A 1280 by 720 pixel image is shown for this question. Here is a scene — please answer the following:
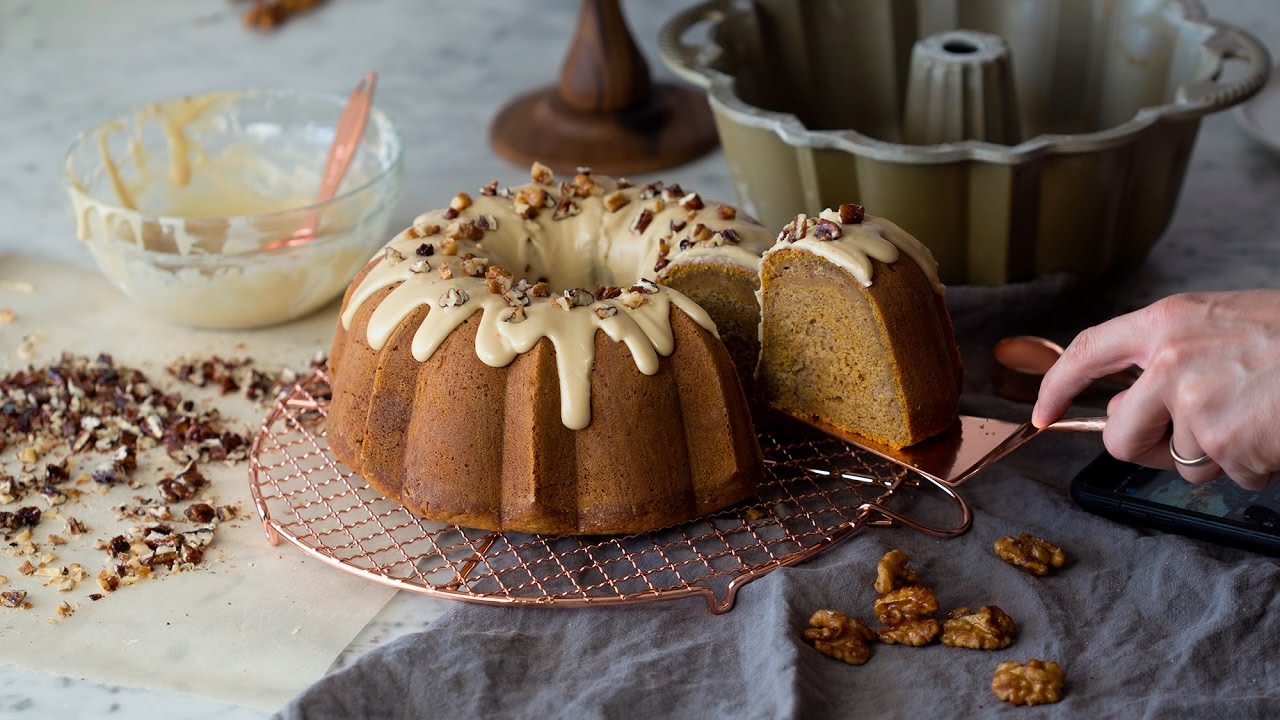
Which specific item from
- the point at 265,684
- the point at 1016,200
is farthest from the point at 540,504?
the point at 1016,200

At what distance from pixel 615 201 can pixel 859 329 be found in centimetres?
43

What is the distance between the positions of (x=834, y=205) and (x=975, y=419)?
45 centimetres

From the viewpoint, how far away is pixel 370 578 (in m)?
1.53

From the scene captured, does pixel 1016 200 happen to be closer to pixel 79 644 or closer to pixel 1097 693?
pixel 1097 693

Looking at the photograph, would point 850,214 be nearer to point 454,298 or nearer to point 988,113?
point 454,298

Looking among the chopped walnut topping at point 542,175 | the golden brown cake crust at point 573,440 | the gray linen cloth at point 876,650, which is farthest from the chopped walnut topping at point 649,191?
the gray linen cloth at point 876,650

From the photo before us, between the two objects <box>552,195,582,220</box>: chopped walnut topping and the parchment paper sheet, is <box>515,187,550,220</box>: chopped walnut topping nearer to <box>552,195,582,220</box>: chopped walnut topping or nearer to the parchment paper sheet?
<box>552,195,582,220</box>: chopped walnut topping

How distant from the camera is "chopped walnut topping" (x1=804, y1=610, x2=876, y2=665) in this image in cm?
→ 141

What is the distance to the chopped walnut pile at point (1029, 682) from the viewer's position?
133cm

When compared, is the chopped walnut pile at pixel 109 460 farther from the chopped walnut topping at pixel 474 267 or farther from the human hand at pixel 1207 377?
the human hand at pixel 1207 377

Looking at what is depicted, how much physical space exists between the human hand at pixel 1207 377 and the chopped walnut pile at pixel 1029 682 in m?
0.27

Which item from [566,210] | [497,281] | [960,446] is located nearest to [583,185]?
[566,210]

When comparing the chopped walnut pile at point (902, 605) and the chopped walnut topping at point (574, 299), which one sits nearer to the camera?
the chopped walnut pile at point (902, 605)

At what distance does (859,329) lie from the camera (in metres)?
1.65
